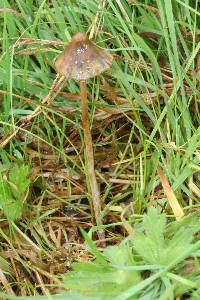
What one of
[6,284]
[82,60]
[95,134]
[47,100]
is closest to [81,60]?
[82,60]

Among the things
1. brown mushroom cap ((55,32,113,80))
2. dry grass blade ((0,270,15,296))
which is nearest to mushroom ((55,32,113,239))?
brown mushroom cap ((55,32,113,80))

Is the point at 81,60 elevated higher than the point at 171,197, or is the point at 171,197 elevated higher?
the point at 81,60

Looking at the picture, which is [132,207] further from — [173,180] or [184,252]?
[184,252]

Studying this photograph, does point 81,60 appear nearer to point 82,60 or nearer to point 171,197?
point 82,60

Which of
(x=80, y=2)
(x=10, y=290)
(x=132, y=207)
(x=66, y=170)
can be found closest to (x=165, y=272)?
(x=132, y=207)

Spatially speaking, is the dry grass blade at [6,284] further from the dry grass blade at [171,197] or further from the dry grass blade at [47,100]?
the dry grass blade at [171,197]

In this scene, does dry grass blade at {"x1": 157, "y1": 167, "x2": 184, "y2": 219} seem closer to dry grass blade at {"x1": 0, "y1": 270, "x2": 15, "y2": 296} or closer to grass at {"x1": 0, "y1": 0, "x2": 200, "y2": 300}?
grass at {"x1": 0, "y1": 0, "x2": 200, "y2": 300}
